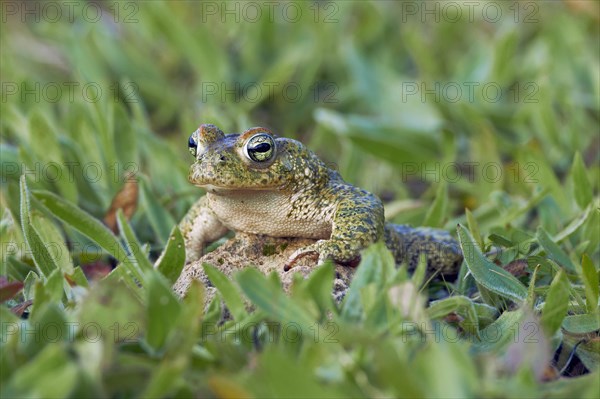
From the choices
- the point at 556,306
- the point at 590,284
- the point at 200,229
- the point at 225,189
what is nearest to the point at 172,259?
the point at 225,189

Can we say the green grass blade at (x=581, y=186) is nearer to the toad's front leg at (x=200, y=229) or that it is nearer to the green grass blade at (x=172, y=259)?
the toad's front leg at (x=200, y=229)

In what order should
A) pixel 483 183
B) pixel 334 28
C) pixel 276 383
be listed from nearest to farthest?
1. pixel 276 383
2. pixel 483 183
3. pixel 334 28

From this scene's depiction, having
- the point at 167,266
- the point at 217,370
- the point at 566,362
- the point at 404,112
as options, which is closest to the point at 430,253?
the point at 566,362

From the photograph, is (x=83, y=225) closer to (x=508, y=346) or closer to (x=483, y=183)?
(x=508, y=346)

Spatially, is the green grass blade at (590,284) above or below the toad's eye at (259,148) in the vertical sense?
below

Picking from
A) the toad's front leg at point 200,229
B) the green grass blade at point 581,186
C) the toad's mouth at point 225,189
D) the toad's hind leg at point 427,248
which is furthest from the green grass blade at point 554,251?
the toad's front leg at point 200,229

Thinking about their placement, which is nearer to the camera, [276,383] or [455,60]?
[276,383]
